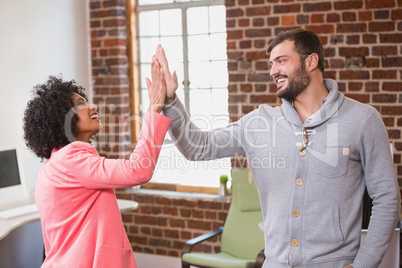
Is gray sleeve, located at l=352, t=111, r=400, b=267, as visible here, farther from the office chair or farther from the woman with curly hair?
the office chair

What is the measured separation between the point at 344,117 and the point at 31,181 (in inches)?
120

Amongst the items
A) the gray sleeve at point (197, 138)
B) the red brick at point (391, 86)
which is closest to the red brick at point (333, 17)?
the red brick at point (391, 86)

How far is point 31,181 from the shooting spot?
434 centimetres

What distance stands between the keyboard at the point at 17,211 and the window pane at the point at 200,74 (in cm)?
175

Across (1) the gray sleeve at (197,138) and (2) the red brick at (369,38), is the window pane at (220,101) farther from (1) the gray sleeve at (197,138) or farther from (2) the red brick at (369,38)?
(1) the gray sleeve at (197,138)

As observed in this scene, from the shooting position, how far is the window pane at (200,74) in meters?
4.68

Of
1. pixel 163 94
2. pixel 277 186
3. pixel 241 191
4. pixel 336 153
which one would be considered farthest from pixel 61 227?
pixel 241 191

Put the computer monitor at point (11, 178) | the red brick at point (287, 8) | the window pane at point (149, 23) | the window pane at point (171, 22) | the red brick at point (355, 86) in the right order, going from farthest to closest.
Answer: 1. the window pane at point (149, 23)
2. the window pane at point (171, 22)
3. the red brick at point (287, 8)
4. the red brick at point (355, 86)
5. the computer monitor at point (11, 178)

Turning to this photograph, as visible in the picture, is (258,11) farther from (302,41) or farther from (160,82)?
(160,82)

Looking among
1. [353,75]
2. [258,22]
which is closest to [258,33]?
[258,22]

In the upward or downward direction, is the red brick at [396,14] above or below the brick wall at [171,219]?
above

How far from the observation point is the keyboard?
3589mm

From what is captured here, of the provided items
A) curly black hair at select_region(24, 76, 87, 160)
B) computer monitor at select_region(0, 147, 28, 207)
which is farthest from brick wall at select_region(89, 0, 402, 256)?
curly black hair at select_region(24, 76, 87, 160)

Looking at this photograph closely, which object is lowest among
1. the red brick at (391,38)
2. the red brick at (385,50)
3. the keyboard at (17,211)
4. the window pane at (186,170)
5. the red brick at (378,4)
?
the keyboard at (17,211)
